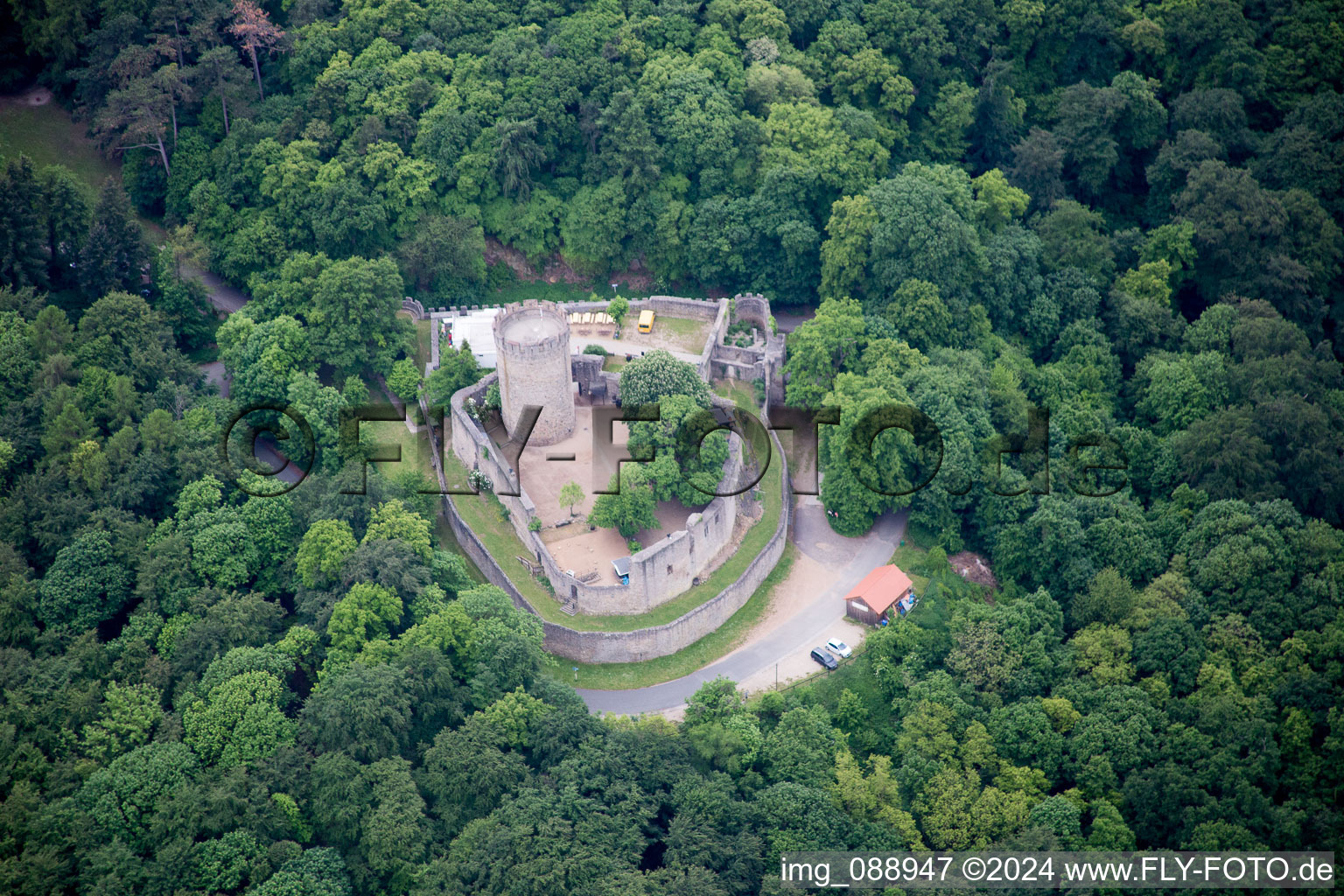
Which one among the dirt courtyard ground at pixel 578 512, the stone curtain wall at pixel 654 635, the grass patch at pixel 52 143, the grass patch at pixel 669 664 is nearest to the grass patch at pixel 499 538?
the stone curtain wall at pixel 654 635

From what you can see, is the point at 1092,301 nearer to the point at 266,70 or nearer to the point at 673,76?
the point at 673,76

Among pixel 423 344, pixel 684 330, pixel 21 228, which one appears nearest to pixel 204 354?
pixel 21 228

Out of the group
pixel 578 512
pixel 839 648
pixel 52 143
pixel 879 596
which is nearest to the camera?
pixel 839 648

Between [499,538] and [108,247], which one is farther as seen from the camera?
[108,247]

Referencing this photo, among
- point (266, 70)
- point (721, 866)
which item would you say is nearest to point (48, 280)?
point (266, 70)

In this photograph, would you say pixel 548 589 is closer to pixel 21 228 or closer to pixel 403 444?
pixel 403 444

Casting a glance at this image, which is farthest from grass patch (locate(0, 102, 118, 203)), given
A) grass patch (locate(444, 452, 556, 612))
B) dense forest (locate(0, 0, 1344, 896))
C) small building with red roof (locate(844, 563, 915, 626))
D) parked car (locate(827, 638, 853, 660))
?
parked car (locate(827, 638, 853, 660))
